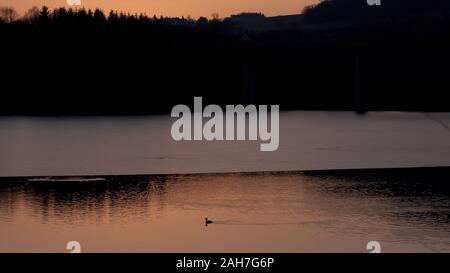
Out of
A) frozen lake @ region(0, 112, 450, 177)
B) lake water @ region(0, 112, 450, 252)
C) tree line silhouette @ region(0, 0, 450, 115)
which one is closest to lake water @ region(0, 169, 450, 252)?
lake water @ region(0, 112, 450, 252)

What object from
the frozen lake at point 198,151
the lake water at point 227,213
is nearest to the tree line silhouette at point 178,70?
the frozen lake at point 198,151

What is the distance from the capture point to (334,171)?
36219 millimetres

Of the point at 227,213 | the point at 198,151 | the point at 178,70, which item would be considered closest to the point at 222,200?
the point at 227,213

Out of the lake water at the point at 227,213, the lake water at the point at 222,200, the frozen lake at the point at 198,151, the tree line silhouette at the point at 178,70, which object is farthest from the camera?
the tree line silhouette at the point at 178,70

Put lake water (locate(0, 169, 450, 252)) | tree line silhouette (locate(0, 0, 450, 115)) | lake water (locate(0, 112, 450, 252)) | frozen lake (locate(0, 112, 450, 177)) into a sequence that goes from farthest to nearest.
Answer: tree line silhouette (locate(0, 0, 450, 115)), frozen lake (locate(0, 112, 450, 177)), lake water (locate(0, 112, 450, 252)), lake water (locate(0, 169, 450, 252))

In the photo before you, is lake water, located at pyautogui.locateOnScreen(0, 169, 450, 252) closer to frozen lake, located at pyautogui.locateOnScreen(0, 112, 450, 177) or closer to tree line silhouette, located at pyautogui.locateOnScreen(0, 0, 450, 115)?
frozen lake, located at pyautogui.locateOnScreen(0, 112, 450, 177)

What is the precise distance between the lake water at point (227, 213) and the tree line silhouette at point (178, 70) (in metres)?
90.8

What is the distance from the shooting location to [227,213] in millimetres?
24219

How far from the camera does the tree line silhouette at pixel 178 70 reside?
13112 centimetres

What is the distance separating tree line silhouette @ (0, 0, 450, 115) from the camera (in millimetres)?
131125

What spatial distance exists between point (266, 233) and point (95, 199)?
7139 mm

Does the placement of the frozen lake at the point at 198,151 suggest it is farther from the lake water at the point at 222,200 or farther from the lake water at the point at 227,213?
the lake water at the point at 227,213

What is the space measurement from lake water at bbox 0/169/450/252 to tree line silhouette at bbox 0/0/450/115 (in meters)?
90.8

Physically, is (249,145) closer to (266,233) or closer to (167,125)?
(167,125)
